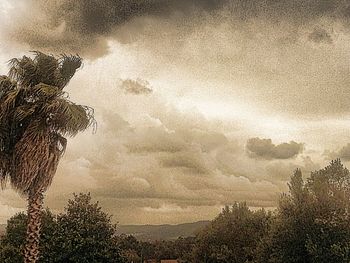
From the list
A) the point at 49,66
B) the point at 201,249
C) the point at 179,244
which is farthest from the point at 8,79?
the point at 179,244

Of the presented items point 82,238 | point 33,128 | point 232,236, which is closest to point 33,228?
point 33,128

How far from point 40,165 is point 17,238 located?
86.6 ft

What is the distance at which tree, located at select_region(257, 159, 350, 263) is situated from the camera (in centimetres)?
3766

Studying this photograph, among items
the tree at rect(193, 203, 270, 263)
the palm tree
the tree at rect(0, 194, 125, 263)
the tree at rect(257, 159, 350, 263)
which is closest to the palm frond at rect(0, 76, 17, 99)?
the palm tree

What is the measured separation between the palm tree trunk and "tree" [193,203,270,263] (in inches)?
1597

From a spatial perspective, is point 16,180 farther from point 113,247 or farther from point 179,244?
point 179,244

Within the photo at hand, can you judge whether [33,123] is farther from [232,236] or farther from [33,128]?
[232,236]

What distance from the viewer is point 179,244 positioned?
148 m

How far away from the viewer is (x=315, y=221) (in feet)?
124

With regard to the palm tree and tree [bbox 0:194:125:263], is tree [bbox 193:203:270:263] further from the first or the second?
the palm tree

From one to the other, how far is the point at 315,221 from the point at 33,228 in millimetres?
23449

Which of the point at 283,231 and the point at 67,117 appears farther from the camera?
the point at 283,231

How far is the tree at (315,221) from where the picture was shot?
1483 inches

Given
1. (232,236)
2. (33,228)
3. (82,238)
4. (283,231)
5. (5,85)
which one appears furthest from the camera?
(232,236)
